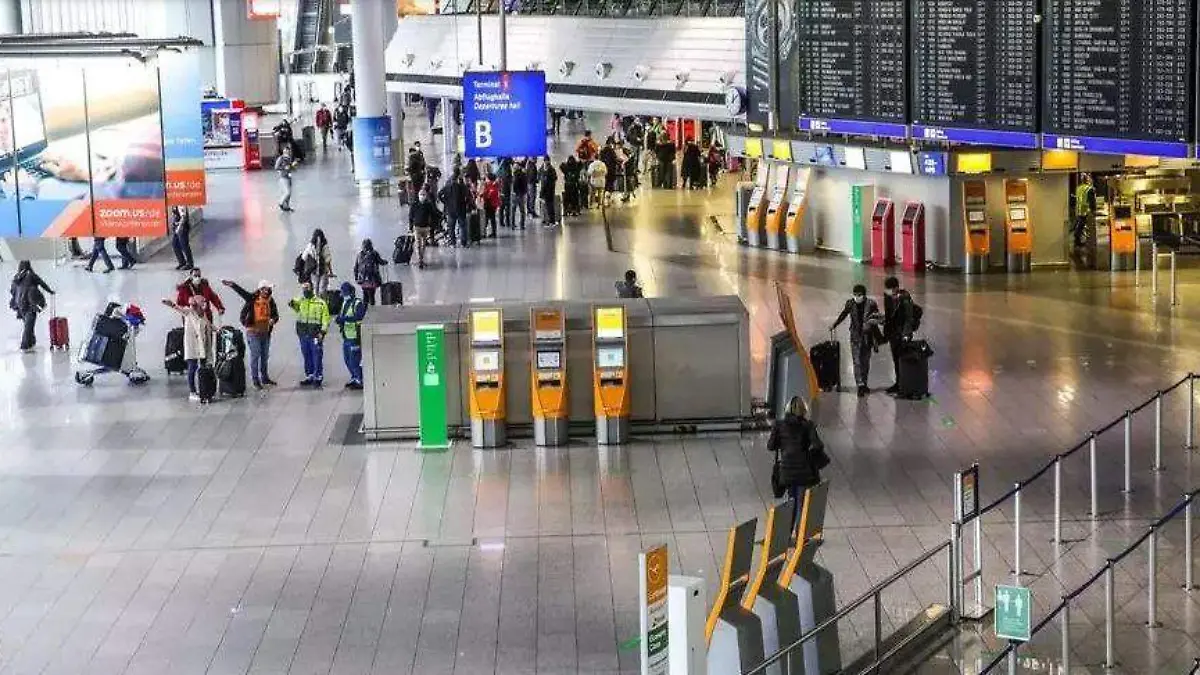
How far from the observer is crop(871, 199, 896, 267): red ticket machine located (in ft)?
104

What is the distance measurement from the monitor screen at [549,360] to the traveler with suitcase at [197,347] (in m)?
4.35

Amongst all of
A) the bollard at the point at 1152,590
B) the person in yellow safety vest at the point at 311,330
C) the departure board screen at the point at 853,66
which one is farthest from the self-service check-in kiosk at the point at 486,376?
the departure board screen at the point at 853,66

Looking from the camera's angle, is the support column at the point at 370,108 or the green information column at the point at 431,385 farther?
the support column at the point at 370,108

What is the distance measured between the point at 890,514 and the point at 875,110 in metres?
11.6

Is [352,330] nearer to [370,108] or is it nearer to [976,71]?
[976,71]

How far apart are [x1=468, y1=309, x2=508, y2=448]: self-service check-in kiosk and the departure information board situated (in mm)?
7368

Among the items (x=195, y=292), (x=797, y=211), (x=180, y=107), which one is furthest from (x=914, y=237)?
(x=180, y=107)

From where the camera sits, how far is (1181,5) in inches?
834

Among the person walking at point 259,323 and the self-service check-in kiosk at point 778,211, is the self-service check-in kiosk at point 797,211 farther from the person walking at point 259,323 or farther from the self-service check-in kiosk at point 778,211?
the person walking at point 259,323

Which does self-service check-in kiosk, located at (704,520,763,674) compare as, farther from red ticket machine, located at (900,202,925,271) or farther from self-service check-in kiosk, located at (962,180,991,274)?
red ticket machine, located at (900,202,925,271)

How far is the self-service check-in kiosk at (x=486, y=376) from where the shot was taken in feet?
65.1

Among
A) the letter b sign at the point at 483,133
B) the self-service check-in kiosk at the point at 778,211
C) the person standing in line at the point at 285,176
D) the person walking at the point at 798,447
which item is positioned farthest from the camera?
the person standing in line at the point at 285,176

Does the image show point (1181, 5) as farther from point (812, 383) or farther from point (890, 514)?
point (890, 514)

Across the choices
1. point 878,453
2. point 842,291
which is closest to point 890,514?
point 878,453
